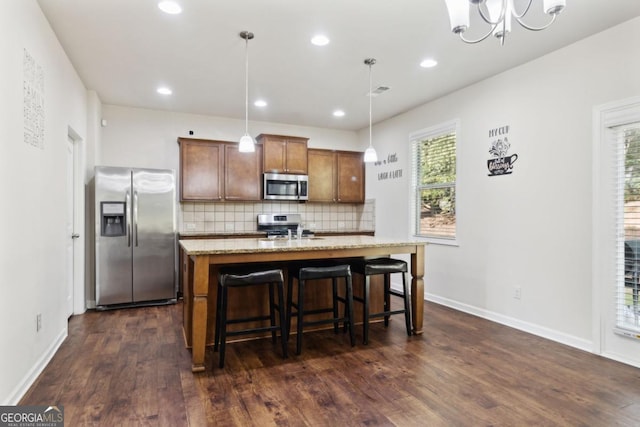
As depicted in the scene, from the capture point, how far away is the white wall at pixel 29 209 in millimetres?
2160

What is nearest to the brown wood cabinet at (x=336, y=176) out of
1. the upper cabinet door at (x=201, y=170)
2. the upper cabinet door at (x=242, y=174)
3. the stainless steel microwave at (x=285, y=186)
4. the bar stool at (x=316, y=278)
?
the stainless steel microwave at (x=285, y=186)

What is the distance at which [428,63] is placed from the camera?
368 centimetres

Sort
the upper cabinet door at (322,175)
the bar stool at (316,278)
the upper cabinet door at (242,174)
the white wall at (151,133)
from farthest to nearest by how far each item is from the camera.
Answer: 1. the upper cabinet door at (322,175)
2. the upper cabinet door at (242,174)
3. the white wall at (151,133)
4. the bar stool at (316,278)

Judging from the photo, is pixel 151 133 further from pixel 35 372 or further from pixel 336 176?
pixel 35 372

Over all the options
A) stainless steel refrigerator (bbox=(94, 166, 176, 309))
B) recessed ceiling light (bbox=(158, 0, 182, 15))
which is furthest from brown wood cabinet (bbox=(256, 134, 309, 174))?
recessed ceiling light (bbox=(158, 0, 182, 15))

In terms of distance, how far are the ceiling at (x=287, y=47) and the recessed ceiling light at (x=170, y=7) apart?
50 millimetres

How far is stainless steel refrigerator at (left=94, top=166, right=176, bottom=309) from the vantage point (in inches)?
178

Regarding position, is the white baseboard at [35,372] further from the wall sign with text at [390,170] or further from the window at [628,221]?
the wall sign with text at [390,170]

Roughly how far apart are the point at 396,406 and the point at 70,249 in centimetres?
377

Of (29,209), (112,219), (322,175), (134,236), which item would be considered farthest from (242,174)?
(29,209)

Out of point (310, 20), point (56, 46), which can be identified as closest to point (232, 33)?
point (310, 20)

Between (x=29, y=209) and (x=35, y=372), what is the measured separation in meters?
1.14

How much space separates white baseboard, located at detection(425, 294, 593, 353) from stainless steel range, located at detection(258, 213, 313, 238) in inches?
92.3

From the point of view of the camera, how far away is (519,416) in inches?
83.9
